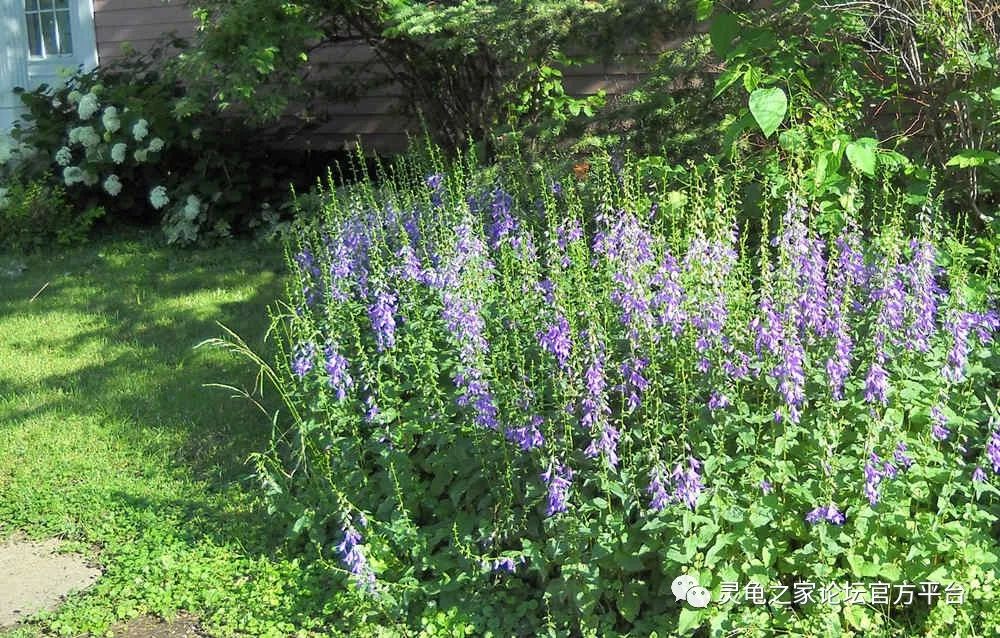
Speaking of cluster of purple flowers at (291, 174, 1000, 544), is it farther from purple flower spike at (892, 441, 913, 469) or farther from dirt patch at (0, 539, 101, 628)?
dirt patch at (0, 539, 101, 628)

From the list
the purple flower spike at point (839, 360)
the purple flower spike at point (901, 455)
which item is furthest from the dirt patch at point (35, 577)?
the purple flower spike at point (901, 455)

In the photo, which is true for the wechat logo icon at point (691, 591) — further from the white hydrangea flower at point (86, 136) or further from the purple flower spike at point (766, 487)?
the white hydrangea flower at point (86, 136)

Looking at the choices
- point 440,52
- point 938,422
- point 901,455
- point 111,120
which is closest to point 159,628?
point 901,455

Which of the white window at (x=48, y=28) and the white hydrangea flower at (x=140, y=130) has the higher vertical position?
the white window at (x=48, y=28)

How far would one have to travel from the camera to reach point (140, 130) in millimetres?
9008

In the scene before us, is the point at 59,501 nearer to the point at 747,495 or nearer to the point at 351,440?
the point at 351,440

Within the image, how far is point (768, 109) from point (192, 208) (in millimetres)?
6462

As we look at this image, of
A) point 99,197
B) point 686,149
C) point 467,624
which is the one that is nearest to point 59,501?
point 467,624

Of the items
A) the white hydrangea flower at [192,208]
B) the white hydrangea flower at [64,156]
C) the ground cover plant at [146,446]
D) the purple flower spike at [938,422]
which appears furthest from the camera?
the white hydrangea flower at [64,156]

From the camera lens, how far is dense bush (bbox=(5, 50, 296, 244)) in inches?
356

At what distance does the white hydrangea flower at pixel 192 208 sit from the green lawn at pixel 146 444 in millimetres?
595

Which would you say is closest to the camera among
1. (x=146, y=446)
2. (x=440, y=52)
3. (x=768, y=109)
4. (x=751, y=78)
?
(x=768, y=109)

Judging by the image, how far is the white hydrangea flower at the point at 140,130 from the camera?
8992 millimetres

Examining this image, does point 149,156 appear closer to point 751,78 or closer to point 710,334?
point 751,78
